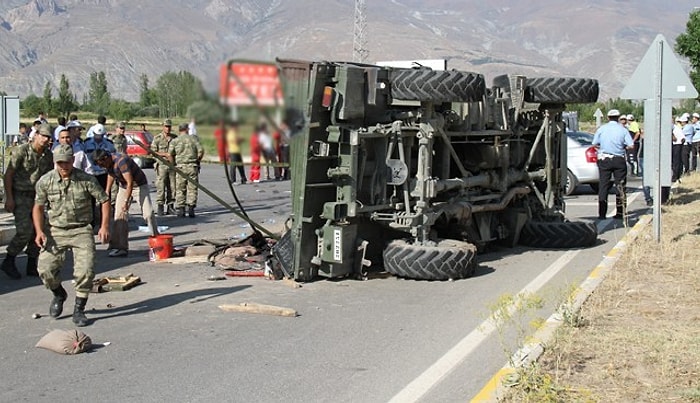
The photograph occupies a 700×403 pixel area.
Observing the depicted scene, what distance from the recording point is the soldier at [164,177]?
18.6 metres

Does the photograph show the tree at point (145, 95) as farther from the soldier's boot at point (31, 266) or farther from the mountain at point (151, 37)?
the soldier's boot at point (31, 266)

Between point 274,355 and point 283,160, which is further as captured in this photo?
point 283,160

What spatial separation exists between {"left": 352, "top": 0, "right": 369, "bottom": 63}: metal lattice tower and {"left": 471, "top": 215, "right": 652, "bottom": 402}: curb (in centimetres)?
417

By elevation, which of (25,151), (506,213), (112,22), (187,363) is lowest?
(187,363)

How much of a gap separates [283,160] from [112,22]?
2.31m

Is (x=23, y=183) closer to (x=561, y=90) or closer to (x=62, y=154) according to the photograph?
(x=62, y=154)

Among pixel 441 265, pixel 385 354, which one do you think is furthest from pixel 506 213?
pixel 385 354

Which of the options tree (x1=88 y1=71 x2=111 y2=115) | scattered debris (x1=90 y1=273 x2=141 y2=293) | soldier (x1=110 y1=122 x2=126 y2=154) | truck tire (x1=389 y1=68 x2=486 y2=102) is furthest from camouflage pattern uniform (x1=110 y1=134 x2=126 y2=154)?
truck tire (x1=389 y1=68 x2=486 y2=102)

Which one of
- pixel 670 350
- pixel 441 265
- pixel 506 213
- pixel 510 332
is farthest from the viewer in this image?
pixel 506 213

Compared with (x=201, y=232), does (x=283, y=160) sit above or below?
above

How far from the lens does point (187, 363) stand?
728cm

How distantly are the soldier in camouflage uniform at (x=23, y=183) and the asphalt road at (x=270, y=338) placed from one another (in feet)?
1.49

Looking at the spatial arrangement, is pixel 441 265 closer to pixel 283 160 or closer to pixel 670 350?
pixel 283 160

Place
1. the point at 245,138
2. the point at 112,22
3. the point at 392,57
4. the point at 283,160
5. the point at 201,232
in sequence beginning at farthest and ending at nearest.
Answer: the point at 392,57 < the point at 201,232 < the point at 283,160 < the point at 112,22 < the point at 245,138
